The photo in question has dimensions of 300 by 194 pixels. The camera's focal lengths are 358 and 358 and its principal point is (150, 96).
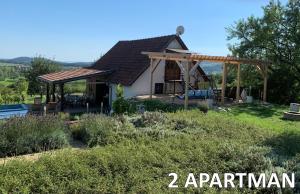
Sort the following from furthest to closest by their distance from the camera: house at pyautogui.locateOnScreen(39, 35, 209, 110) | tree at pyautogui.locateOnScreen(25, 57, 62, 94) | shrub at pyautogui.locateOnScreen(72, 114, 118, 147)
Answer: tree at pyautogui.locateOnScreen(25, 57, 62, 94), house at pyautogui.locateOnScreen(39, 35, 209, 110), shrub at pyautogui.locateOnScreen(72, 114, 118, 147)

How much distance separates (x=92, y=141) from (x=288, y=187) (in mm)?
5164

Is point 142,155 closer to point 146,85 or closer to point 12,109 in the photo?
point 146,85

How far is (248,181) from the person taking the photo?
736 cm

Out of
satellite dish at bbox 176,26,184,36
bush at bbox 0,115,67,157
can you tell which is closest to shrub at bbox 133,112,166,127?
bush at bbox 0,115,67,157

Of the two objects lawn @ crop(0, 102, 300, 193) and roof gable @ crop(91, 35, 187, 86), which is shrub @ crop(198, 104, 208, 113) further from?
roof gable @ crop(91, 35, 187, 86)

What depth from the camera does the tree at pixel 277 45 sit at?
1044 inches

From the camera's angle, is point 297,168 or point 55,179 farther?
point 297,168

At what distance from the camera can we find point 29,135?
930 cm

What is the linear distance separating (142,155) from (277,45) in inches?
875

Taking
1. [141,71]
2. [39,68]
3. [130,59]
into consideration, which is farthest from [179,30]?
[39,68]

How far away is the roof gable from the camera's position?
2414 centimetres

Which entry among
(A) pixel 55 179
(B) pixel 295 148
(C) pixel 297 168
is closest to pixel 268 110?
(B) pixel 295 148

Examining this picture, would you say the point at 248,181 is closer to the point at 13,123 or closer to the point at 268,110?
the point at 13,123

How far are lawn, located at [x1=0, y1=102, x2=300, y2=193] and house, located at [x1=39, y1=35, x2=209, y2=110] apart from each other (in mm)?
11575
